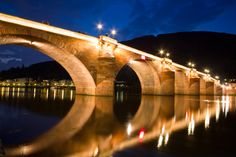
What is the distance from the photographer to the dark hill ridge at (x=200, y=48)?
99.5m

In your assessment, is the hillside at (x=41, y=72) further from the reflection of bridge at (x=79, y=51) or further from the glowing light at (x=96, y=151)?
the glowing light at (x=96, y=151)

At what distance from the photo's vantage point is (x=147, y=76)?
1576 inches

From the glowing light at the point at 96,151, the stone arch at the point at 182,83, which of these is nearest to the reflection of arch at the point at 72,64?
the glowing light at the point at 96,151

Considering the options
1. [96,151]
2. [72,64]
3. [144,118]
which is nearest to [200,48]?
[72,64]

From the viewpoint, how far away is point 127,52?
96.4ft

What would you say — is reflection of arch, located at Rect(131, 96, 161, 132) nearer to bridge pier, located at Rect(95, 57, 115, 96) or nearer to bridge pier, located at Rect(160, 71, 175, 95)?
bridge pier, located at Rect(95, 57, 115, 96)

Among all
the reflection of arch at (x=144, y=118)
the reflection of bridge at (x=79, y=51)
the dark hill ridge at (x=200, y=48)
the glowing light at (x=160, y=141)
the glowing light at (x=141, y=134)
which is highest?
the dark hill ridge at (x=200, y=48)

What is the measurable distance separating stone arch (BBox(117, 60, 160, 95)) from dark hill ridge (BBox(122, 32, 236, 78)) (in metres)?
64.8

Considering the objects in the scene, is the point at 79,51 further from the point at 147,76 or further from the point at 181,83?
the point at 181,83

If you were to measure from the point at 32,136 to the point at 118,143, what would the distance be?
254 cm

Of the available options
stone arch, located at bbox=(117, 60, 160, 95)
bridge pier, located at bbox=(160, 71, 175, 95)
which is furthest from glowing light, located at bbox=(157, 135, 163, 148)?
bridge pier, located at bbox=(160, 71, 175, 95)

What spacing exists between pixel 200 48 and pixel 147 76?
8484cm

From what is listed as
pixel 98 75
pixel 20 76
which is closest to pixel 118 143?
pixel 98 75

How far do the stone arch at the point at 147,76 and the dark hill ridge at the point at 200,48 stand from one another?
6478 cm
